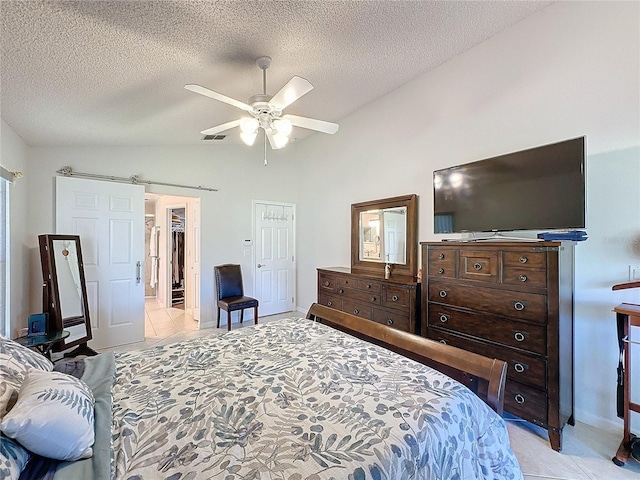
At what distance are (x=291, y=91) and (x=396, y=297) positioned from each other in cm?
215

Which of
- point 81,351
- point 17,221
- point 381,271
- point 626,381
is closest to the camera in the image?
point 626,381

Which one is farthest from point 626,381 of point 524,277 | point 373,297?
point 373,297

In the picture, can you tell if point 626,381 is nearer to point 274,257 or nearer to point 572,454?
point 572,454

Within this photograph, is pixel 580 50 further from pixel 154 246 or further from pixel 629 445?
pixel 154 246

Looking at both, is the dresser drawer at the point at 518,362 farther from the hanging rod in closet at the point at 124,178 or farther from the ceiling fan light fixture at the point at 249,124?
the hanging rod in closet at the point at 124,178

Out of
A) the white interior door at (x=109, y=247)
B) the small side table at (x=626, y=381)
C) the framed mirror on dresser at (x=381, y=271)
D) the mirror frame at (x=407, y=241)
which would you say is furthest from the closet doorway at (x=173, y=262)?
the small side table at (x=626, y=381)

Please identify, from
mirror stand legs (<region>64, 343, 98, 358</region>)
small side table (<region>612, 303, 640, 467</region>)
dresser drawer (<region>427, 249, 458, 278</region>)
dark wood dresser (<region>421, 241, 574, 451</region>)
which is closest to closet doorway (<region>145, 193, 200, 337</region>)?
mirror stand legs (<region>64, 343, 98, 358</region>)

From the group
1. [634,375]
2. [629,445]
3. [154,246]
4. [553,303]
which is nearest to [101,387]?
[553,303]

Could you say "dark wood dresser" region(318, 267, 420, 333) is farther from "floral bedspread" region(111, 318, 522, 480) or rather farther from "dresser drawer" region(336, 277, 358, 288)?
"floral bedspread" region(111, 318, 522, 480)

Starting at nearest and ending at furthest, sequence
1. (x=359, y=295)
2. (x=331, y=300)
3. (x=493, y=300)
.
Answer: (x=493, y=300) < (x=359, y=295) < (x=331, y=300)

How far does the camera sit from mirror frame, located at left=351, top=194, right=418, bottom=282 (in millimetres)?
3433

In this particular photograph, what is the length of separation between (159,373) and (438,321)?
2.11m

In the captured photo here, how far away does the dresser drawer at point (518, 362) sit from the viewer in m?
1.98

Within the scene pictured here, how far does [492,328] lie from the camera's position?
2.20 meters
